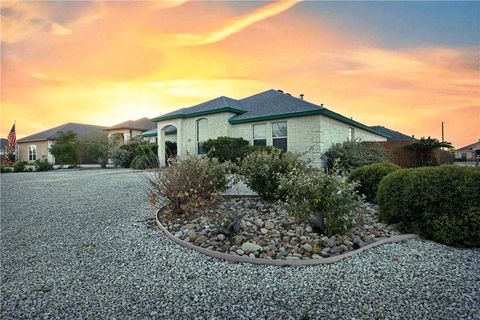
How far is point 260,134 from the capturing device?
1367 cm

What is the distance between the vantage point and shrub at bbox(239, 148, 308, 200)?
539 cm

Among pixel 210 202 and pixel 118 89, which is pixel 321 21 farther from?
pixel 118 89

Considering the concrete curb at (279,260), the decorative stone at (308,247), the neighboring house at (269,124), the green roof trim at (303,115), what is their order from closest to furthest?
the concrete curb at (279,260) < the decorative stone at (308,247) < the green roof trim at (303,115) < the neighboring house at (269,124)

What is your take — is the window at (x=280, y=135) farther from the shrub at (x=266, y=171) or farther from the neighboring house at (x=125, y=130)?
the neighboring house at (x=125, y=130)

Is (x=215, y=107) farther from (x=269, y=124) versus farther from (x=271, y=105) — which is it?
(x=269, y=124)

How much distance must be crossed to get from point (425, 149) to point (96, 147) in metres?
27.1

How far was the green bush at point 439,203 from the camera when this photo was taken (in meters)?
3.59

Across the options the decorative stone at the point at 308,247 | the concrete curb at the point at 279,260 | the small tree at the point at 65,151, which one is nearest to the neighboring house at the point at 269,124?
the concrete curb at the point at 279,260

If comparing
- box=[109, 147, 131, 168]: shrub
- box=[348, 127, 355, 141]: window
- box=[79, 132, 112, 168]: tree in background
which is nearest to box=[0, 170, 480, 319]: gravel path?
box=[348, 127, 355, 141]: window

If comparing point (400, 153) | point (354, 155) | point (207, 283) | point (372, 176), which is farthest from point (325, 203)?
point (400, 153)

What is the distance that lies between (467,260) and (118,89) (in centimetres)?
1116

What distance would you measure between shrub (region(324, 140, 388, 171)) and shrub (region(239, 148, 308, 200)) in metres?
7.07

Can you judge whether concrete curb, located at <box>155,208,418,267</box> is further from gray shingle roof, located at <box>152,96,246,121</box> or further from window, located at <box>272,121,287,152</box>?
gray shingle roof, located at <box>152,96,246,121</box>

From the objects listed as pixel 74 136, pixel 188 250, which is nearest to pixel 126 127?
pixel 74 136
